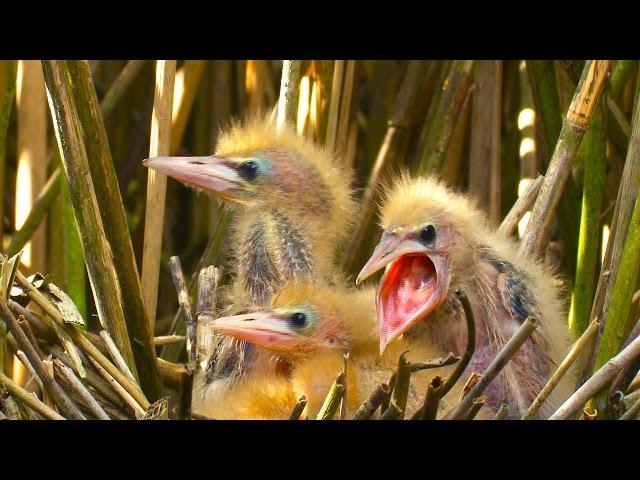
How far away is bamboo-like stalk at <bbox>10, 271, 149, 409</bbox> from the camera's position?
1722mm

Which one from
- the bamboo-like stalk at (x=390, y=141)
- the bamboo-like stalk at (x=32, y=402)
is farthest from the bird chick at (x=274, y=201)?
the bamboo-like stalk at (x=32, y=402)

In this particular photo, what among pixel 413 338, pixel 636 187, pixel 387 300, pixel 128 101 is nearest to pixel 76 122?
pixel 387 300

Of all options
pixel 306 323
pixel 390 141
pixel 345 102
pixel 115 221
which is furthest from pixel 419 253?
pixel 390 141

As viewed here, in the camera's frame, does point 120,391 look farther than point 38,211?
No

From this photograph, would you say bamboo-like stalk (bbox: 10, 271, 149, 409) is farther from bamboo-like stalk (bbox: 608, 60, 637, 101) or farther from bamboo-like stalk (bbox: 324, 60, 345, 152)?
bamboo-like stalk (bbox: 608, 60, 637, 101)

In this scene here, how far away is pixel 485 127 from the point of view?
2855 millimetres

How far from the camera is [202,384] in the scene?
7.07 ft

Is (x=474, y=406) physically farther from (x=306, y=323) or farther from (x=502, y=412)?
(x=306, y=323)

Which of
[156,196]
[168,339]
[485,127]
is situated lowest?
[168,339]

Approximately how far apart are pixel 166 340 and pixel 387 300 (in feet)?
1.89

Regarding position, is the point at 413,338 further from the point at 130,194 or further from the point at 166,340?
the point at 130,194

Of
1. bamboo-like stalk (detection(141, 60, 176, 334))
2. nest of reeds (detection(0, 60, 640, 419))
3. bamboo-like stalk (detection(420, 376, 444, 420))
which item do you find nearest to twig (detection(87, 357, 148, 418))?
nest of reeds (detection(0, 60, 640, 419))

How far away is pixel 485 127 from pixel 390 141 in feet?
0.97

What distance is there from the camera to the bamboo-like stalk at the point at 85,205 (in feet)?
5.57
